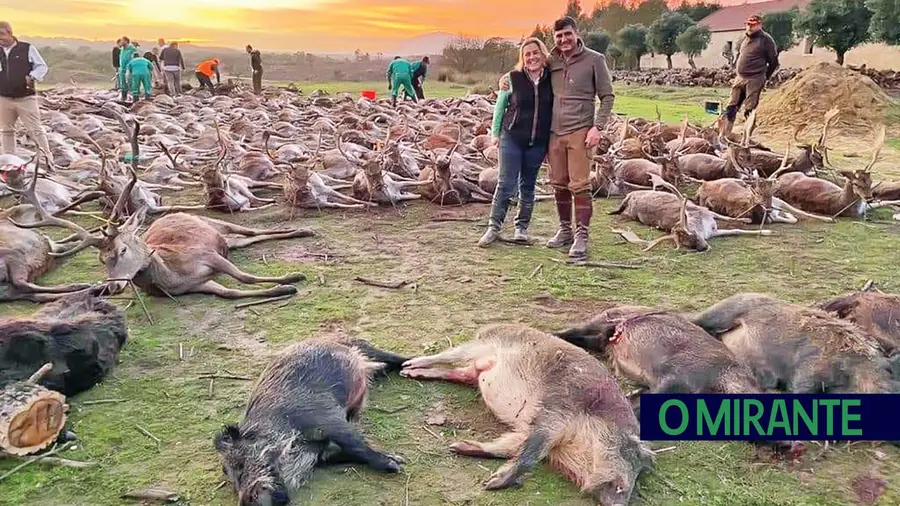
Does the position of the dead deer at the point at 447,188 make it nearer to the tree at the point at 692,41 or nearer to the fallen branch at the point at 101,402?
the fallen branch at the point at 101,402

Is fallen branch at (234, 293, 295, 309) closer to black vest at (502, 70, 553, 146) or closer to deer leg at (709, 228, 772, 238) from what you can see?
black vest at (502, 70, 553, 146)

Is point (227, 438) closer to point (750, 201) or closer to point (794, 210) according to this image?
point (750, 201)

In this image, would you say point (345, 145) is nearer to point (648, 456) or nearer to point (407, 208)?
point (407, 208)

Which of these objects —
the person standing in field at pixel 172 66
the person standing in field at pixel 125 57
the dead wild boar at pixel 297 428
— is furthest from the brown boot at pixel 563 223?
the person standing in field at pixel 172 66

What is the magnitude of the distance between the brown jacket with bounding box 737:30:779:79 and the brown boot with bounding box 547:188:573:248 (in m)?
6.15

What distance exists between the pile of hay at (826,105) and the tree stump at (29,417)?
14.8 m

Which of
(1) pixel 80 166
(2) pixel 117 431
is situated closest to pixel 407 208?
(1) pixel 80 166

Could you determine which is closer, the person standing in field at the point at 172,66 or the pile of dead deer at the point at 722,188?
the pile of dead deer at the point at 722,188

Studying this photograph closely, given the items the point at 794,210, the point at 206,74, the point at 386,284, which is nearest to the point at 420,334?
the point at 386,284

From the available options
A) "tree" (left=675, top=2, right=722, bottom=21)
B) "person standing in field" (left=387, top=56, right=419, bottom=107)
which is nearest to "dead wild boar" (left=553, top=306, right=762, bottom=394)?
"person standing in field" (left=387, top=56, right=419, bottom=107)

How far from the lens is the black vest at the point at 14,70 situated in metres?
9.57

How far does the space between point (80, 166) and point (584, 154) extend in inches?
303

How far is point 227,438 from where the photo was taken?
3.29 metres

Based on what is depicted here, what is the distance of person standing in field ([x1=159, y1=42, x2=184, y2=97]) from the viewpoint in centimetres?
2566
